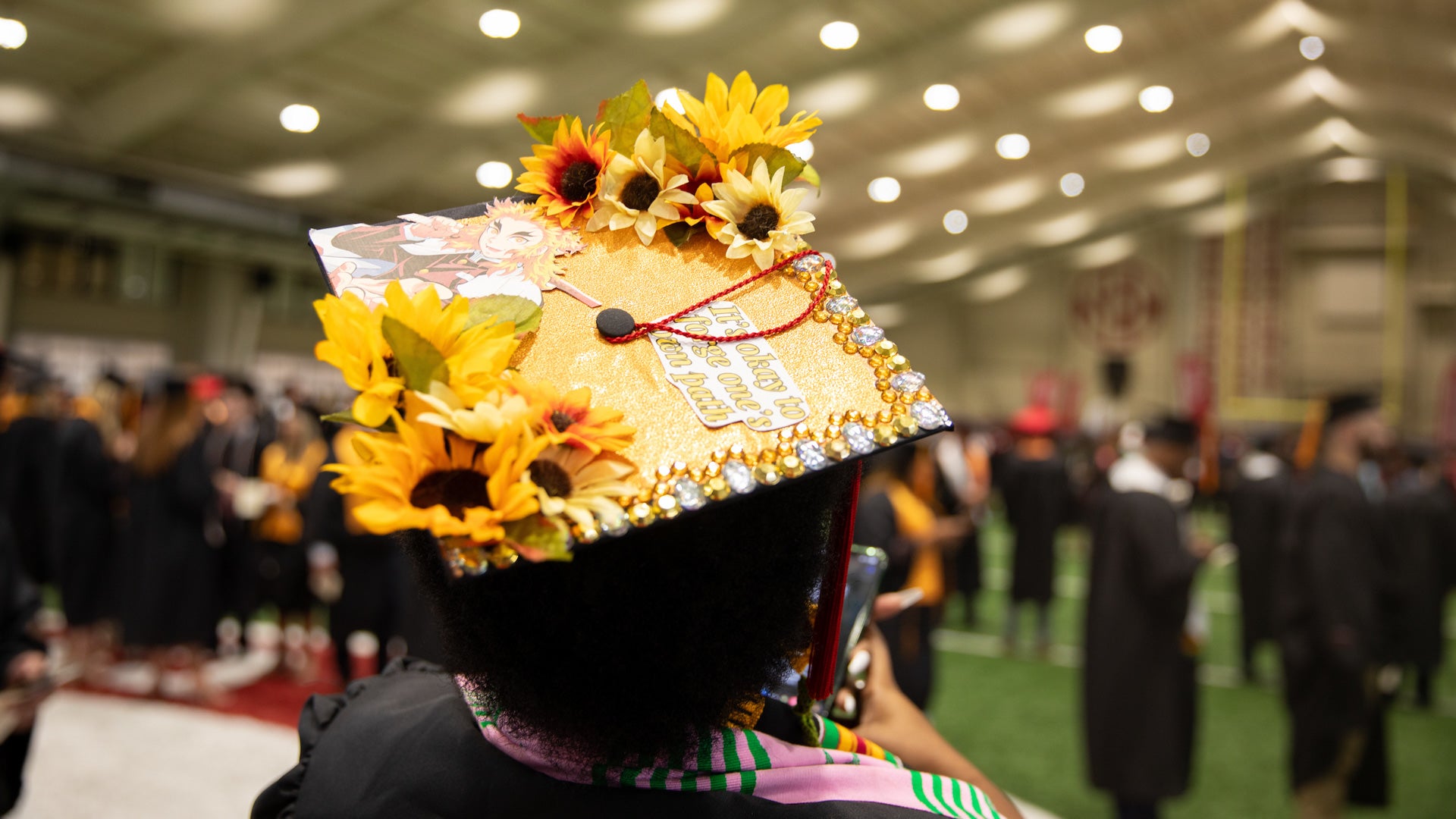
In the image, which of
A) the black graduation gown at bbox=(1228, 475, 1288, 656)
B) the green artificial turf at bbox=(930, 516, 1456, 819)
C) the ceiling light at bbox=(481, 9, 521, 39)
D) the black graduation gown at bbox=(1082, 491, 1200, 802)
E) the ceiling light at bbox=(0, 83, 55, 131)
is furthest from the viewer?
the ceiling light at bbox=(0, 83, 55, 131)

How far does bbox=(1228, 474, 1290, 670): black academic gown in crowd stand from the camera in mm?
6387

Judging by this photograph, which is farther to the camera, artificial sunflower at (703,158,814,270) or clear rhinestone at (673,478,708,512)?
artificial sunflower at (703,158,814,270)

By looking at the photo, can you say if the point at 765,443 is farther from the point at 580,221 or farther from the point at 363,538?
the point at 363,538

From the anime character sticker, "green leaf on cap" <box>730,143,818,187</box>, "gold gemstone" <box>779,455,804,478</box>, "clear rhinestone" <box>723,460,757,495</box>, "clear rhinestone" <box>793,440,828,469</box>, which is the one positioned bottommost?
"clear rhinestone" <box>723,460,757,495</box>

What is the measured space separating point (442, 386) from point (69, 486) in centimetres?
664

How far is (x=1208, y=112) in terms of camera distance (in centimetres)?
1404

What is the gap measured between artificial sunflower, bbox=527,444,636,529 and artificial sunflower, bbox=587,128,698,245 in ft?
1.07

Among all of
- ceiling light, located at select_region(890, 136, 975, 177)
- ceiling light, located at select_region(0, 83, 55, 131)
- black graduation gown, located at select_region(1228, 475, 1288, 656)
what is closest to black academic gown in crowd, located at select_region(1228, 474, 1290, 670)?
black graduation gown, located at select_region(1228, 475, 1288, 656)

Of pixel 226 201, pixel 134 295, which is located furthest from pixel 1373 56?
pixel 134 295

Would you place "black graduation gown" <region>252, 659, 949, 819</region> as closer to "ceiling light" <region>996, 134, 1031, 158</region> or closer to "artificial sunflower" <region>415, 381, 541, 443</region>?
"artificial sunflower" <region>415, 381, 541, 443</region>

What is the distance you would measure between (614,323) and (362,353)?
22 centimetres

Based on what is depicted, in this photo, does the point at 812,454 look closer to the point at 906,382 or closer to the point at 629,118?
the point at 906,382

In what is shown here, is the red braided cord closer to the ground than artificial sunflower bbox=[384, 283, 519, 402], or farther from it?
farther from it

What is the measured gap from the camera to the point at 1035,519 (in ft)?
25.3
